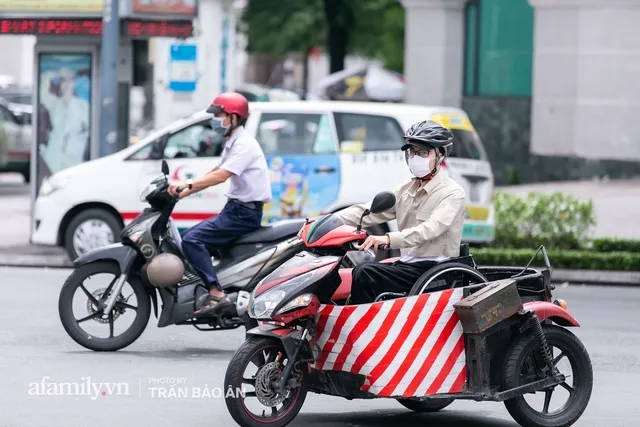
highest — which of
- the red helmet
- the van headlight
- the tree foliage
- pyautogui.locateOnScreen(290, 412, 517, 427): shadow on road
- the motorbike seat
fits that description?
the tree foliage

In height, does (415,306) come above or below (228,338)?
above

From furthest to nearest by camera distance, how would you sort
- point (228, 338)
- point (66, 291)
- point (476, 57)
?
1. point (476, 57)
2. point (228, 338)
3. point (66, 291)

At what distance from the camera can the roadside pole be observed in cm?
1570

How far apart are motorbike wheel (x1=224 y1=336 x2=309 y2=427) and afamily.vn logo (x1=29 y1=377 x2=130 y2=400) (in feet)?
4.72

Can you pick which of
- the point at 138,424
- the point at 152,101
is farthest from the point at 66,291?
the point at 152,101

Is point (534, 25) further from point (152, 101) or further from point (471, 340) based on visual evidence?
point (471, 340)

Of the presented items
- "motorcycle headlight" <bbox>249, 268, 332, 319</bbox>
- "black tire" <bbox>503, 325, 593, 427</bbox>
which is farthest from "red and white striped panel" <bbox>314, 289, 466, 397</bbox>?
"black tire" <bbox>503, 325, 593, 427</bbox>

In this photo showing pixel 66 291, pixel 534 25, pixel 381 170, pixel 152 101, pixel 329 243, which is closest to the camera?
pixel 329 243

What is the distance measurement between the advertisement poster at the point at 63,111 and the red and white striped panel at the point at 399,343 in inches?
390

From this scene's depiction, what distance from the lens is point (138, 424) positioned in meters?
7.37

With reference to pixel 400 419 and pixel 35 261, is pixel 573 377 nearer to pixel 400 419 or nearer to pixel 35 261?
pixel 400 419

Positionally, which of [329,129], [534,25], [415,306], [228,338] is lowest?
[228,338]

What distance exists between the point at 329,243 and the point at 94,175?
765 cm

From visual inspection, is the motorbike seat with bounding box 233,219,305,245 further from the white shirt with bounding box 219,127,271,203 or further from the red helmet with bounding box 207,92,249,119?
the red helmet with bounding box 207,92,249,119
